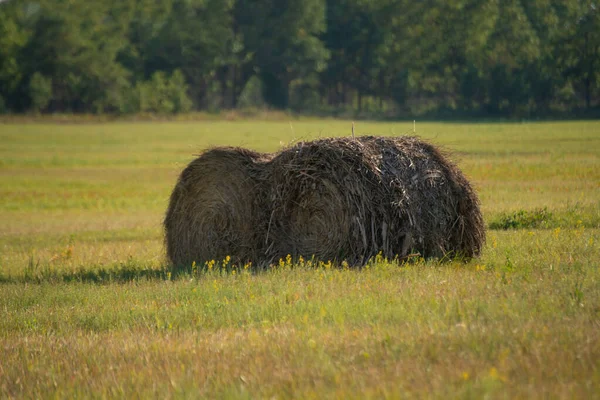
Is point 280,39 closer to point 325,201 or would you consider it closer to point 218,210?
point 218,210

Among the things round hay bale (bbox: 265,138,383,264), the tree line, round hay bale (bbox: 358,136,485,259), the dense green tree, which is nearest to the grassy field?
round hay bale (bbox: 358,136,485,259)

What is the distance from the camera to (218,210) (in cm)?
1168

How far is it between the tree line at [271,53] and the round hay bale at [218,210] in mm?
64092

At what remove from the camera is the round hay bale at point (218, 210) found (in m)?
11.4

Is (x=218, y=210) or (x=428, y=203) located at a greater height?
(x=428, y=203)

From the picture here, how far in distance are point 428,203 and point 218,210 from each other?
106 inches

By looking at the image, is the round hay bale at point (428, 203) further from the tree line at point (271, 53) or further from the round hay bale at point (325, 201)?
the tree line at point (271, 53)

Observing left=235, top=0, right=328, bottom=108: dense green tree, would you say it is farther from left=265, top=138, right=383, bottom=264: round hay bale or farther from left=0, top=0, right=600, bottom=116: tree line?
left=265, top=138, right=383, bottom=264: round hay bale

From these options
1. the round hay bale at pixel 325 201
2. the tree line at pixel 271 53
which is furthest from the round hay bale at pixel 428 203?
the tree line at pixel 271 53

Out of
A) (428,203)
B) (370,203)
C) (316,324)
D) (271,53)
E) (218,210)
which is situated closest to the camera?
(316,324)

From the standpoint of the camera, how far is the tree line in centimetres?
8219

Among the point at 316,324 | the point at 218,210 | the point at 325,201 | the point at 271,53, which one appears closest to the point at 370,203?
the point at 325,201

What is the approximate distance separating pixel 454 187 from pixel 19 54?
7797cm

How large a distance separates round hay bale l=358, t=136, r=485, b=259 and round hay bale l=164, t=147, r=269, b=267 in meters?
1.58
